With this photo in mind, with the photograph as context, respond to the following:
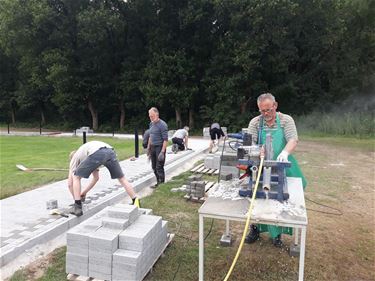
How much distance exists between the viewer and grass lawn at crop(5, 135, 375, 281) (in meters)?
3.62

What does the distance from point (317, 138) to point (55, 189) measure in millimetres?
14760

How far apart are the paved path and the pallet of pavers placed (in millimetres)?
936

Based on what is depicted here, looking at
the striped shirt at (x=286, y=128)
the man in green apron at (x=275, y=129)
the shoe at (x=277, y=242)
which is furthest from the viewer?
the shoe at (x=277, y=242)

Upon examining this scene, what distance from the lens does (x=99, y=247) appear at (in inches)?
129

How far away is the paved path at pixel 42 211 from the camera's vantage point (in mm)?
4062

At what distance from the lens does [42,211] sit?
5.22m

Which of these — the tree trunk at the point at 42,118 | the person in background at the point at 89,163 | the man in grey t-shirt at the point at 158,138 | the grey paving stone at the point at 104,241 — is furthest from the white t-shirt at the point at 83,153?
the tree trunk at the point at 42,118

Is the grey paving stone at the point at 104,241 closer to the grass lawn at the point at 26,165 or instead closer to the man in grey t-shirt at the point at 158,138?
the man in grey t-shirt at the point at 158,138

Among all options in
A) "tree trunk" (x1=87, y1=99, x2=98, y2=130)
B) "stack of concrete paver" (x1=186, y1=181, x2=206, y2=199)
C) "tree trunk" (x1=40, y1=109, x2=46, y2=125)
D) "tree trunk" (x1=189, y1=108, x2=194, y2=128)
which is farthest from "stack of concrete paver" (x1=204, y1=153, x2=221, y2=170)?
"tree trunk" (x1=40, y1=109, x2=46, y2=125)

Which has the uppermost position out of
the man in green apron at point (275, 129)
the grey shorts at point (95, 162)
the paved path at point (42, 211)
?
the man in green apron at point (275, 129)

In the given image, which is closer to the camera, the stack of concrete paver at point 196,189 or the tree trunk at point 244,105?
the stack of concrete paver at point 196,189

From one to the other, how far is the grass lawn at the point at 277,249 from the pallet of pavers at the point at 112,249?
24 cm

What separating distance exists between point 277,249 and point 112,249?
6.66ft

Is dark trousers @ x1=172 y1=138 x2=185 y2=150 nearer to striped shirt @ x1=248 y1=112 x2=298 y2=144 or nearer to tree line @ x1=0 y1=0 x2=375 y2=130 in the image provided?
striped shirt @ x1=248 y1=112 x2=298 y2=144
